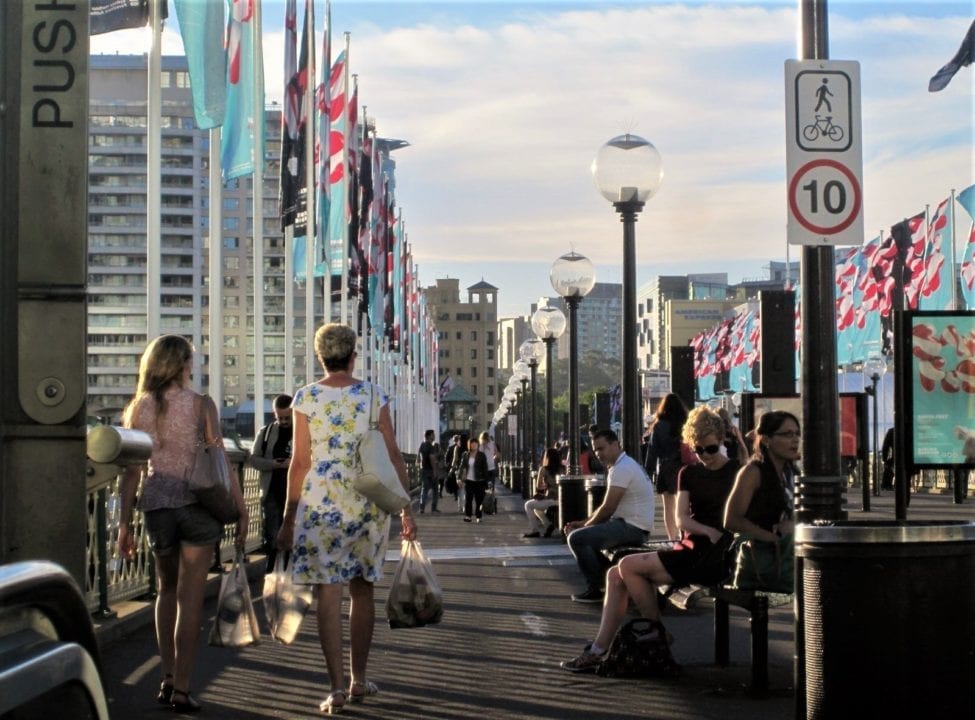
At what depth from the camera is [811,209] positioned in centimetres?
770

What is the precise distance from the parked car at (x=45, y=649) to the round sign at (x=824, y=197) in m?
5.56

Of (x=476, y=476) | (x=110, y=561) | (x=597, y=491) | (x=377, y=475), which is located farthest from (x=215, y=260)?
(x=377, y=475)

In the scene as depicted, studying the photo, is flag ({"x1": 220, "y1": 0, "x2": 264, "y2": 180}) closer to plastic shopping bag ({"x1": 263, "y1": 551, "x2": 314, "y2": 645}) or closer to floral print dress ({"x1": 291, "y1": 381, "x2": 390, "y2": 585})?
floral print dress ({"x1": 291, "y1": 381, "x2": 390, "y2": 585})

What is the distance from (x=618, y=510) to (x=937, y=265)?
93.0 ft

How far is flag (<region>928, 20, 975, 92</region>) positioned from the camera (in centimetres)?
2255

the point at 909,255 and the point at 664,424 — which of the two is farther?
the point at 909,255

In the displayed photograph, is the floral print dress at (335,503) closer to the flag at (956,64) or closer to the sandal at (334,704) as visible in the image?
the sandal at (334,704)

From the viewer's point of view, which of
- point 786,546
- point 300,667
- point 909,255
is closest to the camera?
point 786,546

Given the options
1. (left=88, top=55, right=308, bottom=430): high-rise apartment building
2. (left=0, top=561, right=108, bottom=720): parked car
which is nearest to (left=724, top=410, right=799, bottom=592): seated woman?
(left=0, top=561, right=108, bottom=720): parked car

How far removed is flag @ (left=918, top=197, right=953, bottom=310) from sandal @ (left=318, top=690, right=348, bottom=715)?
31.7m

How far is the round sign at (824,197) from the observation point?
303 inches

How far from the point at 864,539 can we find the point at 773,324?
1024cm

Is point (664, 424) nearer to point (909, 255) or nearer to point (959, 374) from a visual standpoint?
point (959, 374)

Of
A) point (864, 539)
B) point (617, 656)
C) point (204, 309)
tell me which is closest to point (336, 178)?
point (617, 656)
